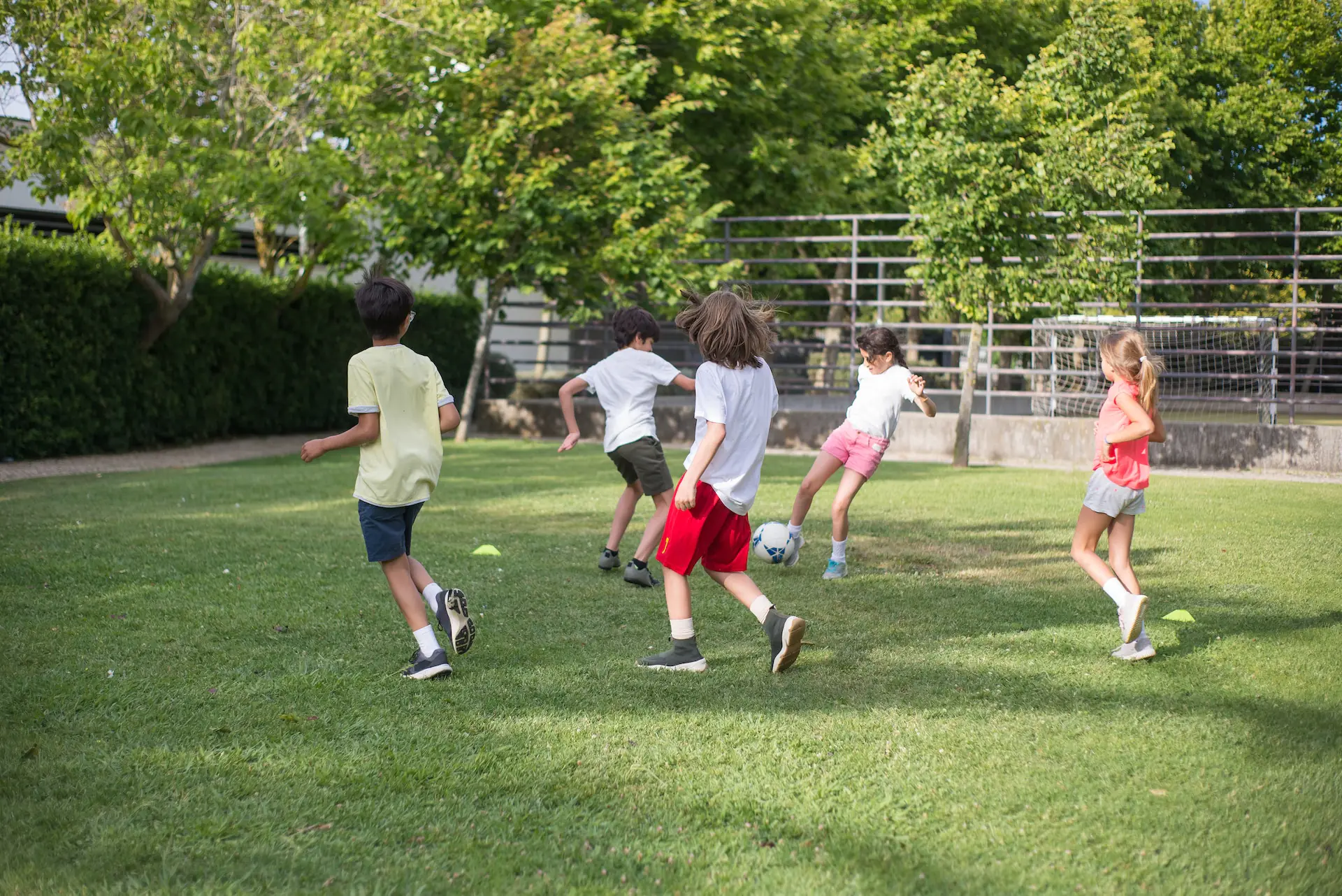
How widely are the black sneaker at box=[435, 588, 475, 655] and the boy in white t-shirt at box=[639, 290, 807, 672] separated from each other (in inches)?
29.3

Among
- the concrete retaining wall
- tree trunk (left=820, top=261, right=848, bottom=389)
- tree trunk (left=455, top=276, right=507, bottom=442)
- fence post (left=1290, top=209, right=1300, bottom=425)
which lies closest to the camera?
the concrete retaining wall

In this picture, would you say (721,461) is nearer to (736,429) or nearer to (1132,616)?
(736,429)

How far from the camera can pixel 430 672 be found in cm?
477

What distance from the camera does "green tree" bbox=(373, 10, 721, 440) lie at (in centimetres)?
1672

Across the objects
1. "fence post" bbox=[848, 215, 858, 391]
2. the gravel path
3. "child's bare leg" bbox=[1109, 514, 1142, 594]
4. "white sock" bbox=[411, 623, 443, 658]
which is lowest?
"white sock" bbox=[411, 623, 443, 658]

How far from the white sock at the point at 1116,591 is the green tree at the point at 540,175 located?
12004 mm

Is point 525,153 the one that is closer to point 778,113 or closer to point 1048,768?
point 778,113

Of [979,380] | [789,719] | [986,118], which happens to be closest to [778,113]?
[979,380]

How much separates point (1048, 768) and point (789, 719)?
0.91 metres

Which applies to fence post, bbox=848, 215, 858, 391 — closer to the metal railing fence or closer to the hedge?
the metal railing fence

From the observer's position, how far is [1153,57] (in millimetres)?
26875

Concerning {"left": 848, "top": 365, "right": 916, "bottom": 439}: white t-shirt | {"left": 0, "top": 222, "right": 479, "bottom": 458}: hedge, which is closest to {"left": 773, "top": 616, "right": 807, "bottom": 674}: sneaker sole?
{"left": 848, "top": 365, "right": 916, "bottom": 439}: white t-shirt

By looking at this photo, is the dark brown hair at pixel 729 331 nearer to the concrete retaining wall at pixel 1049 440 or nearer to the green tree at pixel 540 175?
the concrete retaining wall at pixel 1049 440

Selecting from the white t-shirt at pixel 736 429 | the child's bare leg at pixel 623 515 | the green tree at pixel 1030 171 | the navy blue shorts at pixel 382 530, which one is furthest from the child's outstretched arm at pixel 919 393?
the green tree at pixel 1030 171
